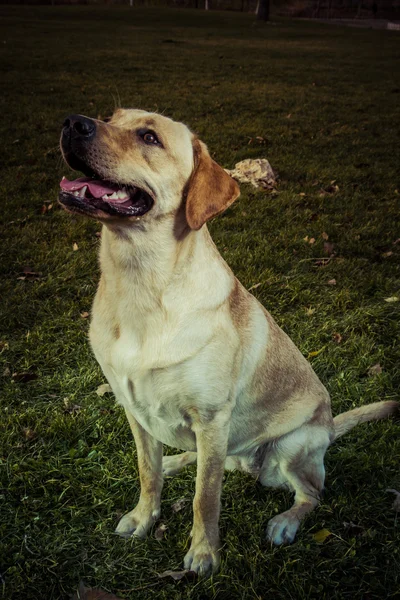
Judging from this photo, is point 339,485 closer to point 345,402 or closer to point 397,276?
point 345,402

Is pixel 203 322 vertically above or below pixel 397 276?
above

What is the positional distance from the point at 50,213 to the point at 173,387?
4.47 m

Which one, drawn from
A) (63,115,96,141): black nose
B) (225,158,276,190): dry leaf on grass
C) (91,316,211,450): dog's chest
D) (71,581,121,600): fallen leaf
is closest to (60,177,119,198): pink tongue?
(63,115,96,141): black nose

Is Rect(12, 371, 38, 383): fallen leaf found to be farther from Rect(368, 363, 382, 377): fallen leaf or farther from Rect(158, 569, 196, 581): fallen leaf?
Rect(368, 363, 382, 377): fallen leaf

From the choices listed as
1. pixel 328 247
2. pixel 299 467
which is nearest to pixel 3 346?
pixel 299 467

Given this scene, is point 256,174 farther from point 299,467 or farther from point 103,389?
point 299,467

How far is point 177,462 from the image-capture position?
3.04m

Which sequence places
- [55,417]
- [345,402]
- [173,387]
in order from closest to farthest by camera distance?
1. [173,387]
2. [55,417]
3. [345,402]

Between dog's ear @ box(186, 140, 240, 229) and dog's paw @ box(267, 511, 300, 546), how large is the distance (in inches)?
62.8

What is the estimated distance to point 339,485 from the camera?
289cm

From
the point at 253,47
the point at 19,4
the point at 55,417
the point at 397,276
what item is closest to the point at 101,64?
the point at 253,47

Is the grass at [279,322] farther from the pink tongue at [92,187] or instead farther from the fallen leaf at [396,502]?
→ the pink tongue at [92,187]

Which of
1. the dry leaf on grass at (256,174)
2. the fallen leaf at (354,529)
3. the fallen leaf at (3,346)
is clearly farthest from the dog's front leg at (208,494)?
the dry leaf on grass at (256,174)

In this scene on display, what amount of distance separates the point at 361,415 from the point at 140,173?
1897mm
